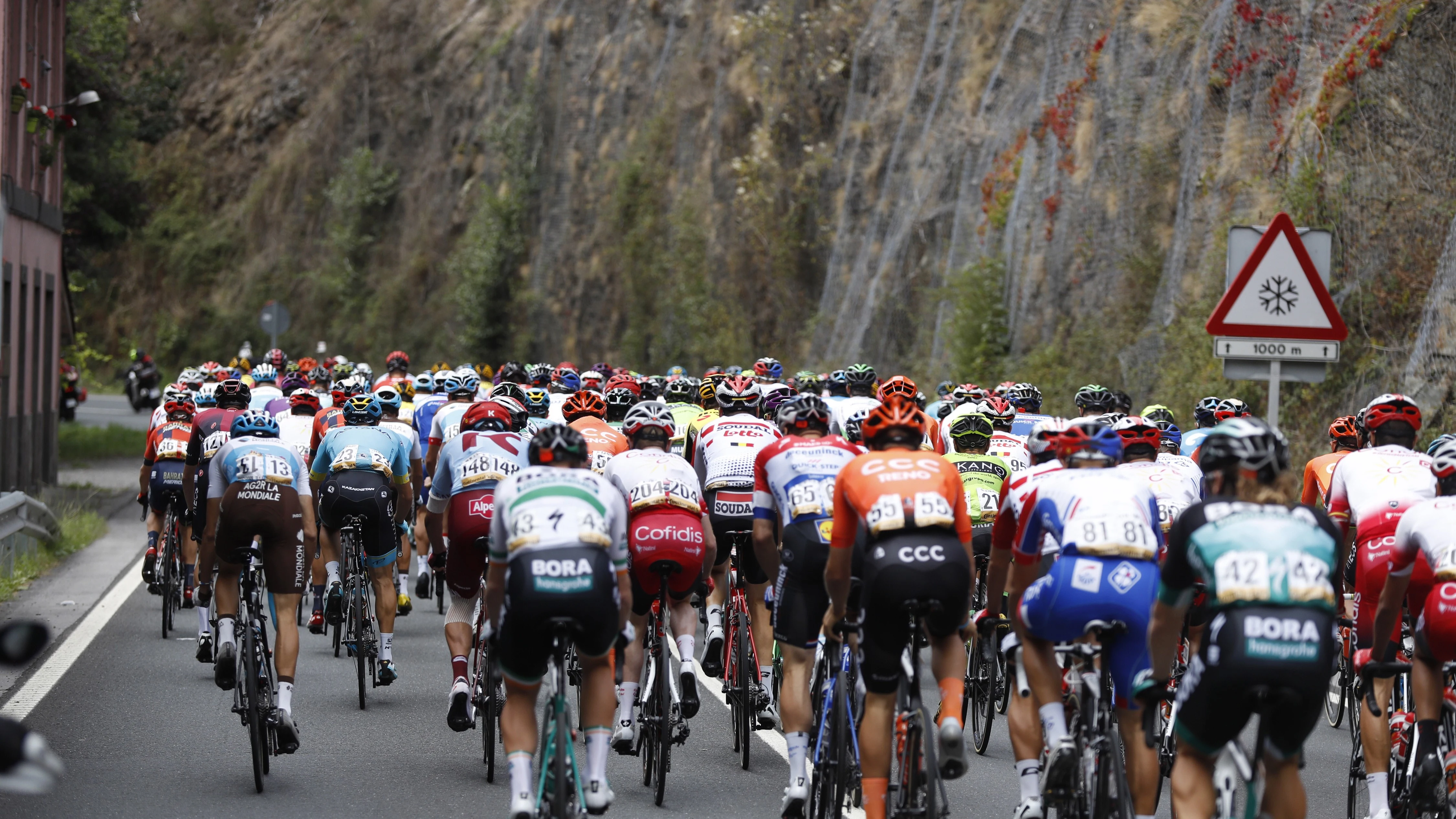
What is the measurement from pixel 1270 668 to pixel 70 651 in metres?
9.98

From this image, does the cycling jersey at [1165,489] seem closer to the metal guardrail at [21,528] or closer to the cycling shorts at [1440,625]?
the cycling shorts at [1440,625]

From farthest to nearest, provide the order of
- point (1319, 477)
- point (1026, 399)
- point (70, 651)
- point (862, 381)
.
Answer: point (1026, 399) → point (862, 381) → point (70, 651) → point (1319, 477)

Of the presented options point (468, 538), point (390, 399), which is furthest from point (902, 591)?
point (390, 399)

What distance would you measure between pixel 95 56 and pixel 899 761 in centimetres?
3403

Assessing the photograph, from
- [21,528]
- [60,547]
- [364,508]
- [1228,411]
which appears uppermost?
[1228,411]

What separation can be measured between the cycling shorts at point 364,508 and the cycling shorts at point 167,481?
329 centimetres

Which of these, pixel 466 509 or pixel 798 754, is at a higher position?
pixel 466 509

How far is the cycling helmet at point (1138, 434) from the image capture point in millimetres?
9102

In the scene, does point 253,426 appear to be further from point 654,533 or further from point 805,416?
point 805,416

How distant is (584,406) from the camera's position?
1148 centimetres

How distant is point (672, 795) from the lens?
346 inches

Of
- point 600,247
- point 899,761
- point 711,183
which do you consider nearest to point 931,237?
point 711,183

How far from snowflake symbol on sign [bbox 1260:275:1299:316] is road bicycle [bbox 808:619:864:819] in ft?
14.9

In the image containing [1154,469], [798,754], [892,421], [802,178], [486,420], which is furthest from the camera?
[802,178]
